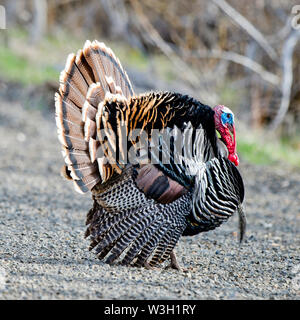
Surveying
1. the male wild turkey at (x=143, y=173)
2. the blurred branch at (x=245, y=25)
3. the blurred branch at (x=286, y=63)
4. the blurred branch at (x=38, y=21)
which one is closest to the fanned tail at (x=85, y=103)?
the male wild turkey at (x=143, y=173)

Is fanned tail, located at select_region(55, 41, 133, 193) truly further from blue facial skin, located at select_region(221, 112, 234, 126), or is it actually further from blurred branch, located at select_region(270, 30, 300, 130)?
blurred branch, located at select_region(270, 30, 300, 130)

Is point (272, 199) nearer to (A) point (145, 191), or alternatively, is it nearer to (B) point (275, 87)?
(A) point (145, 191)

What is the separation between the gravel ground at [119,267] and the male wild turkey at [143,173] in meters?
0.27

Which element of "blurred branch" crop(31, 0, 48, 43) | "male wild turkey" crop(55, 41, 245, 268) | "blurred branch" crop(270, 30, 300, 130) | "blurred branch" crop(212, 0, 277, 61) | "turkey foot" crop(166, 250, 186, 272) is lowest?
"turkey foot" crop(166, 250, 186, 272)

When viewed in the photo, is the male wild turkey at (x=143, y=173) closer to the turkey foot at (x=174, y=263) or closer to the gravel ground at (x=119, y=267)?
the turkey foot at (x=174, y=263)

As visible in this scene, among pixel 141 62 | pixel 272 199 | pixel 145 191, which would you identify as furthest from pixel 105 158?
pixel 141 62

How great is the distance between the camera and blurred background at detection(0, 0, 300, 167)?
10.5 meters

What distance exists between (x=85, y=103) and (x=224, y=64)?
26.9 feet

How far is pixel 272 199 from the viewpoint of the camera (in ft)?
24.8

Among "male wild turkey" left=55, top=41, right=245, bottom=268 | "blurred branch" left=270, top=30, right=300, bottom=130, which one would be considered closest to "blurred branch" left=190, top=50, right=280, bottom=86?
"blurred branch" left=270, top=30, right=300, bottom=130

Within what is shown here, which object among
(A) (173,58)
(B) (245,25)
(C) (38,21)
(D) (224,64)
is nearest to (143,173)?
(B) (245,25)

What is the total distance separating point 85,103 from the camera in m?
4.46

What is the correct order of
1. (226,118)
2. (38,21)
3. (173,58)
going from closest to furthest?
(226,118)
(173,58)
(38,21)

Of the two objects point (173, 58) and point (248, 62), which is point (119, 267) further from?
point (173, 58)
